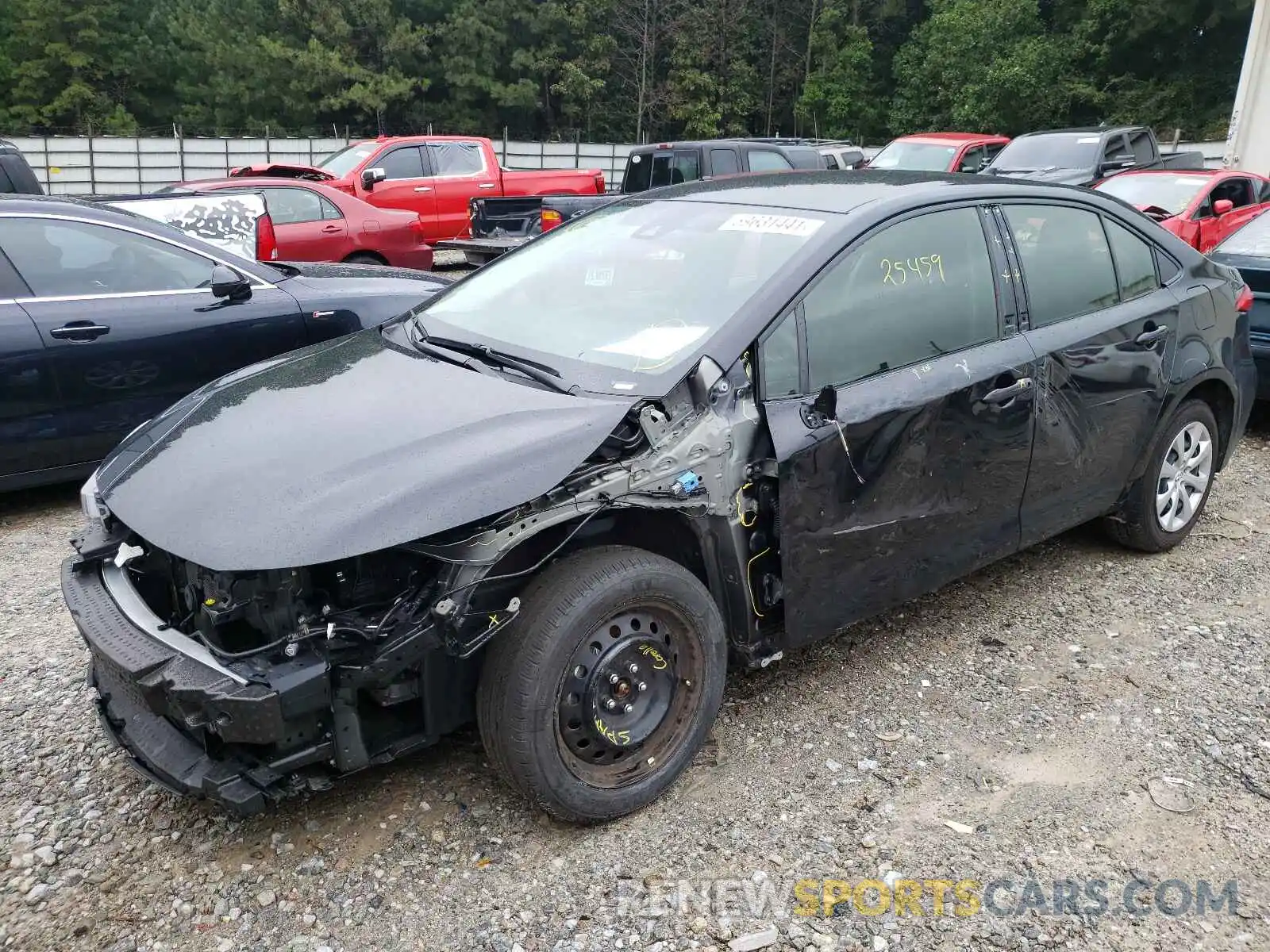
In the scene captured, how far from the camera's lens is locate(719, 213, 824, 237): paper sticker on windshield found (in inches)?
125

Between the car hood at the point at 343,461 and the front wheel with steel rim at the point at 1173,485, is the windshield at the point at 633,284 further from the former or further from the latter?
the front wheel with steel rim at the point at 1173,485

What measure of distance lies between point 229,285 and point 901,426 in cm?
356

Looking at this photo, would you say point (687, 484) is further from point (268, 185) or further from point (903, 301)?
point (268, 185)

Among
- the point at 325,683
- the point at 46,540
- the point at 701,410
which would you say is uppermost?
the point at 701,410

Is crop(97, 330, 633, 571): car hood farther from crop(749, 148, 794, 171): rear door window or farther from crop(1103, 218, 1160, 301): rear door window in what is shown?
crop(749, 148, 794, 171): rear door window

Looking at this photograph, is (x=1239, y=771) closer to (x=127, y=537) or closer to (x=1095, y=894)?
(x=1095, y=894)

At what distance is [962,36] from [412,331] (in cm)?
3371

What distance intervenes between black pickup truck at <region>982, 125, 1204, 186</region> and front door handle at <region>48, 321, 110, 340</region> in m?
10.9

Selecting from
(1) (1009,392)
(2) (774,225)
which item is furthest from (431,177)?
(1) (1009,392)

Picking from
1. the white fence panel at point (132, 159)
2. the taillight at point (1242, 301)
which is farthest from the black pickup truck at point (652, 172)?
the white fence panel at point (132, 159)

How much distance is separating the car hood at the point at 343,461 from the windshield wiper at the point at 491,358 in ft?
0.24

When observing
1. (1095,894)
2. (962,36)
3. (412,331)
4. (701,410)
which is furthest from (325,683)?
(962,36)

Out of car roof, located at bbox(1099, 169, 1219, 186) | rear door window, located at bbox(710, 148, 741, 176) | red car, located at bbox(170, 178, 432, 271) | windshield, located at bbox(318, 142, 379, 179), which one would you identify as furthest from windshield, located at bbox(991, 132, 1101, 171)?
windshield, located at bbox(318, 142, 379, 179)

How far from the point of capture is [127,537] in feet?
9.15
